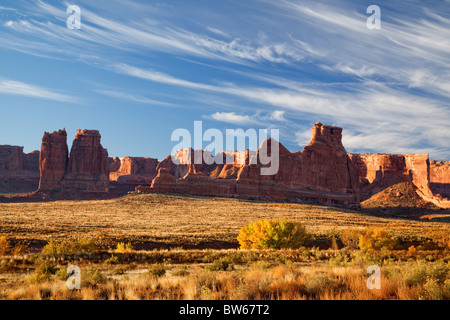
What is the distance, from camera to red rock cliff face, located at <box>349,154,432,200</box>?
391 ft

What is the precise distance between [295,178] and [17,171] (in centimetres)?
9726

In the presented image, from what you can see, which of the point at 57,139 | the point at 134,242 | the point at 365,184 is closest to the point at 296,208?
the point at 134,242

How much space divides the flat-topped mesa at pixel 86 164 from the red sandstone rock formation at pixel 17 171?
74.8 ft

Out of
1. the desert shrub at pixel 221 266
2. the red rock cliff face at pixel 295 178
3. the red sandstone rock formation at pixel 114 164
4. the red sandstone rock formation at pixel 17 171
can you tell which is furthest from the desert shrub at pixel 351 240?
the red sandstone rock formation at pixel 114 164

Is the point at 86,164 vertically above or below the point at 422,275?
above

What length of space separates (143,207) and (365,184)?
88.4 m

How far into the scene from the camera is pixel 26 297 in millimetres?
8742

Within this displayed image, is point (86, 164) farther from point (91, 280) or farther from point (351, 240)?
point (91, 280)

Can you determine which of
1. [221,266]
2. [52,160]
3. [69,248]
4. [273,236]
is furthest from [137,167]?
[221,266]

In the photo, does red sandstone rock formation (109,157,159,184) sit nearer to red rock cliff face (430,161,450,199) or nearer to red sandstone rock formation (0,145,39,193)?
red sandstone rock formation (0,145,39,193)

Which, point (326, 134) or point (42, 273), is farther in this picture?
point (326, 134)

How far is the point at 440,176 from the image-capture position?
148 meters
